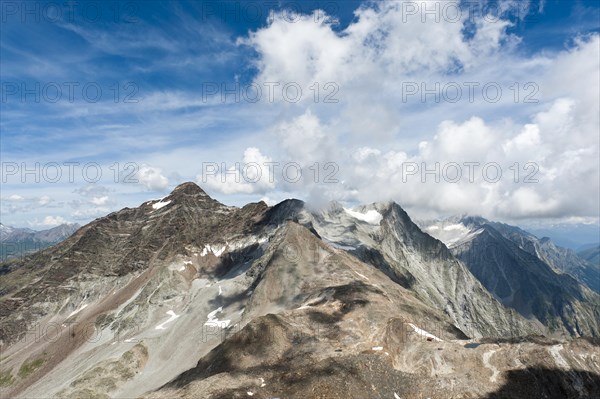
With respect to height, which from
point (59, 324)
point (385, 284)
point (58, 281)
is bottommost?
point (59, 324)

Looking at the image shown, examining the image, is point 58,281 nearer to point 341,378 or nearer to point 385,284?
point 385,284

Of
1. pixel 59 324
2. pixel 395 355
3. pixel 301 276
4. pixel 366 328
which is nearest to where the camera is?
pixel 395 355

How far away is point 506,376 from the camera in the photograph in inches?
2078

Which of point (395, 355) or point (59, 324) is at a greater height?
point (395, 355)

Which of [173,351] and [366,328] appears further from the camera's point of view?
[173,351]

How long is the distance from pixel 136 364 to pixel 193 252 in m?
82.0

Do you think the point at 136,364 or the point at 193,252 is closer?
the point at 136,364

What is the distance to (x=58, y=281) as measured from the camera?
197m

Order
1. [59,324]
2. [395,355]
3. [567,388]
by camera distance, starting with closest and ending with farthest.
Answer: [567,388] < [395,355] < [59,324]

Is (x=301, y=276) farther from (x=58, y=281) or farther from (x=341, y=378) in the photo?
(x=58, y=281)

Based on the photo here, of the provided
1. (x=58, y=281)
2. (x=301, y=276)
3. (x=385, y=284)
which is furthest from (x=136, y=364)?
(x=58, y=281)

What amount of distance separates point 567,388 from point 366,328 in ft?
108

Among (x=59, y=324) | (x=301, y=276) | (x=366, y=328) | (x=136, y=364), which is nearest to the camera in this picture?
(x=366, y=328)

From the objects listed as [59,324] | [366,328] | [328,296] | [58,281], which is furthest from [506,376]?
[58,281]
